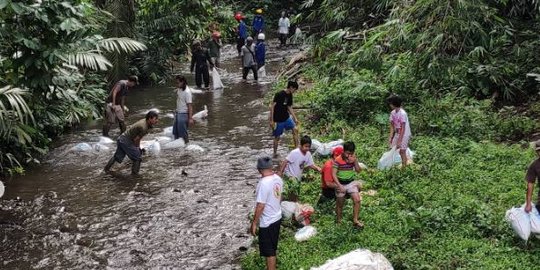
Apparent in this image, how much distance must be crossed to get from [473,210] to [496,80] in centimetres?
516

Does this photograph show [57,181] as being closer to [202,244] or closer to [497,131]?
[202,244]

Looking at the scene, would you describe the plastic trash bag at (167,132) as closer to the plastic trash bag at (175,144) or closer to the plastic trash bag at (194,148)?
the plastic trash bag at (175,144)

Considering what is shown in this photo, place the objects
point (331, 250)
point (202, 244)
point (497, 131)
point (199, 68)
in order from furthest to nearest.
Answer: point (199, 68)
point (497, 131)
point (202, 244)
point (331, 250)

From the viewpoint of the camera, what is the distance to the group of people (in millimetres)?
5902

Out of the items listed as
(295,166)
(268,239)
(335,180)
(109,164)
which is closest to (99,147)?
(109,164)

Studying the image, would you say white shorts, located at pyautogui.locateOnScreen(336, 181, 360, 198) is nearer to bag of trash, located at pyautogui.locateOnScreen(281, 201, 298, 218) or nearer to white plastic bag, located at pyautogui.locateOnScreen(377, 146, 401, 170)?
bag of trash, located at pyautogui.locateOnScreen(281, 201, 298, 218)

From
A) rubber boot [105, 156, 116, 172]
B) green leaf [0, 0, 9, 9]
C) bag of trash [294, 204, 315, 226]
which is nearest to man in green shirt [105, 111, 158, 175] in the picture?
rubber boot [105, 156, 116, 172]

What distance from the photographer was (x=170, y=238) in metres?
7.32

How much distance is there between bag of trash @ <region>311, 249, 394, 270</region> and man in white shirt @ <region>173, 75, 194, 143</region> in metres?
5.70

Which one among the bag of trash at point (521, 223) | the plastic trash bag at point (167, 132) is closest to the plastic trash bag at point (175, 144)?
the plastic trash bag at point (167, 132)

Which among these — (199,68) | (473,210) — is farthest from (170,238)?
(199,68)

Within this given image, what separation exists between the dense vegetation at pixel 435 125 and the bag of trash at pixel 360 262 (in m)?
0.34

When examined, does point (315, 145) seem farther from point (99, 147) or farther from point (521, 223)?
point (521, 223)

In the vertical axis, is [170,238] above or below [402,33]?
below
